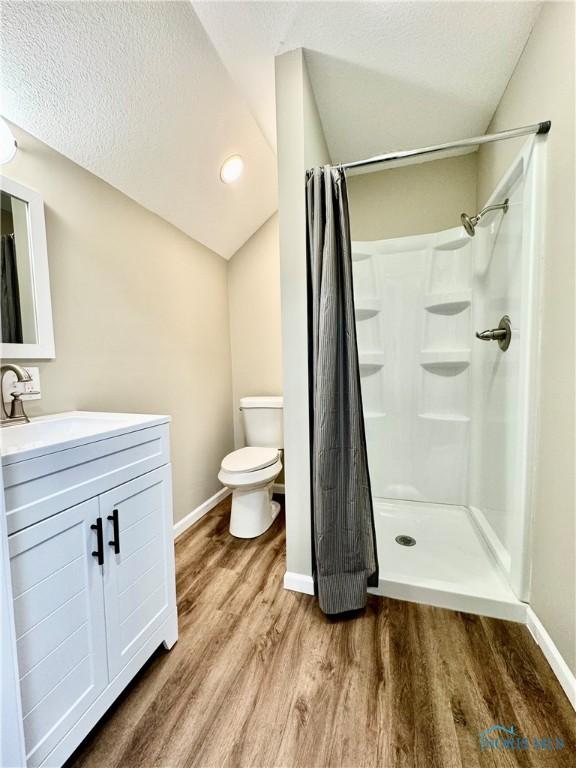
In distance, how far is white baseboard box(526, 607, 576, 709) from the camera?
957mm

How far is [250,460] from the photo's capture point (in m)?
1.93

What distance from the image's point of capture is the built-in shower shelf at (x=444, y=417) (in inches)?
78.7

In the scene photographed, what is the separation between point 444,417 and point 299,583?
135cm

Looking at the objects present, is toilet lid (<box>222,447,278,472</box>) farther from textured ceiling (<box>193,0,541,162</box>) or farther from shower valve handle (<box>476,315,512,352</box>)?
textured ceiling (<box>193,0,541,162</box>)

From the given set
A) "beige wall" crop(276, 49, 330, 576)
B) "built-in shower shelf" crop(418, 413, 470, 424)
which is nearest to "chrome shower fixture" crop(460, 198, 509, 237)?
"beige wall" crop(276, 49, 330, 576)

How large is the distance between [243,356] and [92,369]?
1256 millimetres

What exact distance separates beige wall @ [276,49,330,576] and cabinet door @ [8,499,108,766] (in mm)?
776

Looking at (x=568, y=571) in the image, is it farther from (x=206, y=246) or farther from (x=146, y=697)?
(x=206, y=246)

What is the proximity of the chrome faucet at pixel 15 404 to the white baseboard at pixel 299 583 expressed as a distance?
125 cm

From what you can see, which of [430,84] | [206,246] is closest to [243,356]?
[206,246]

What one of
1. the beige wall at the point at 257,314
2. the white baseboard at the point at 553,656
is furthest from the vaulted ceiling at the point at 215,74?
the white baseboard at the point at 553,656

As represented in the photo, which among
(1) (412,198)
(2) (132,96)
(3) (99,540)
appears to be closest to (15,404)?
(3) (99,540)

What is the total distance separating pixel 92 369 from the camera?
1420 mm

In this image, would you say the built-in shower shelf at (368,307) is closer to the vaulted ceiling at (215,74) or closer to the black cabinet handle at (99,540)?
the vaulted ceiling at (215,74)
